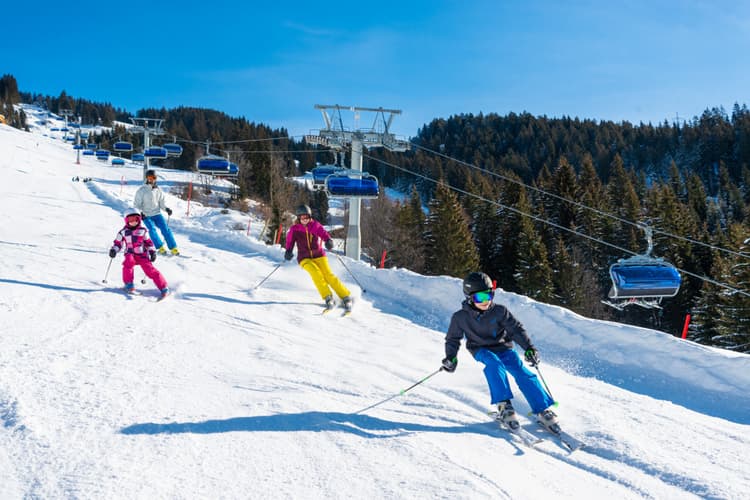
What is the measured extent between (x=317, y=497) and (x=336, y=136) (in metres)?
15.9

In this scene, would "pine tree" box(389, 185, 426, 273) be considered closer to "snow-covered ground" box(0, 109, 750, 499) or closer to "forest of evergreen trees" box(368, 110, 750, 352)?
"forest of evergreen trees" box(368, 110, 750, 352)

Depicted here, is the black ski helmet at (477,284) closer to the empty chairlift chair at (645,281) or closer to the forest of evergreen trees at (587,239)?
the empty chairlift chair at (645,281)

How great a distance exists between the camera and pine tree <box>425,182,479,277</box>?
40969mm

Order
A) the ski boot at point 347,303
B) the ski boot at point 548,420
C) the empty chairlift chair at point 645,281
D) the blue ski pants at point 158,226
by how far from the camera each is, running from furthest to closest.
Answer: the blue ski pants at point 158,226
the ski boot at point 347,303
the empty chairlift chair at point 645,281
the ski boot at point 548,420

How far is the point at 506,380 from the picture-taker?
4426 mm

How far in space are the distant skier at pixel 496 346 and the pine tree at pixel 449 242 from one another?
1393 inches

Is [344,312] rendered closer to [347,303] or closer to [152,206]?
[347,303]

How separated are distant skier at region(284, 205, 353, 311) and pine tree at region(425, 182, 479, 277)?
31958 millimetres

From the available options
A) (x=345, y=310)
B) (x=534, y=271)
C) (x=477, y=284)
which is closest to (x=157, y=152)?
(x=345, y=310)

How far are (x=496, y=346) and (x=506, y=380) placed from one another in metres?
0.35

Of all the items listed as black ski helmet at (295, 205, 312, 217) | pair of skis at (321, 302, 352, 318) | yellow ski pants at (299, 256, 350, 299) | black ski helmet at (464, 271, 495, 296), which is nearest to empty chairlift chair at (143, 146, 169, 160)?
black ski helmet at (295, 205, 312, 217)

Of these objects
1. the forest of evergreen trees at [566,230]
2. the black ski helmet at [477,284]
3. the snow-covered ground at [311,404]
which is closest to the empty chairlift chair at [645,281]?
the snow-covered ground at [311,404]

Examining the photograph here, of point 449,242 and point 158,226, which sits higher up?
point 158,226

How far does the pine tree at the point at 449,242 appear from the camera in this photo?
40969 mm
